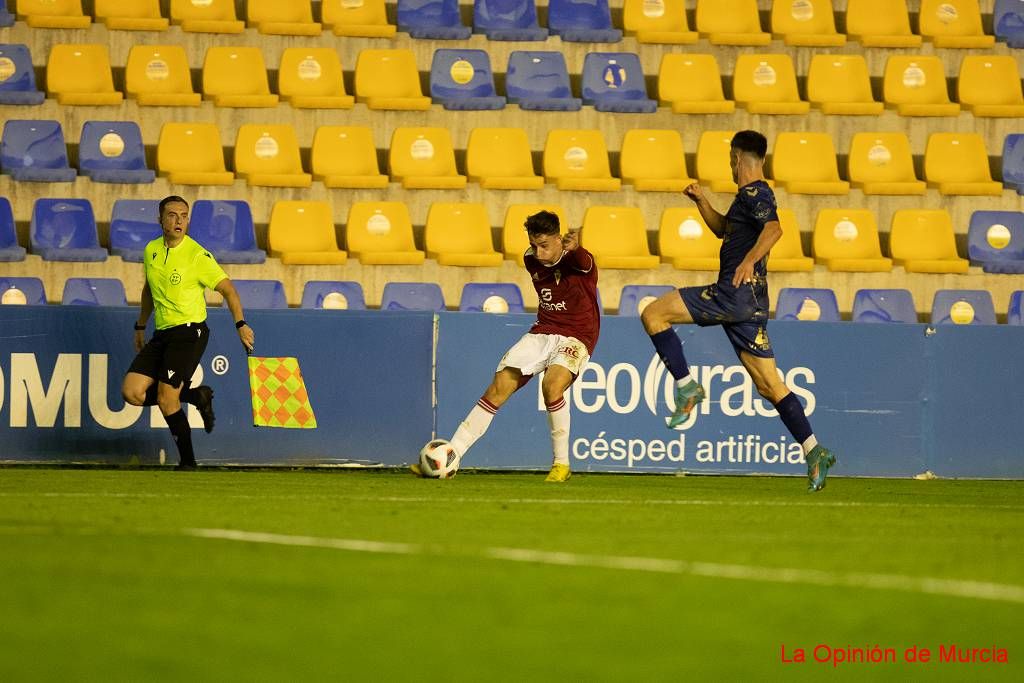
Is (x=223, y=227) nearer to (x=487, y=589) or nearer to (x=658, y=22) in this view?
(x=658, y=22)

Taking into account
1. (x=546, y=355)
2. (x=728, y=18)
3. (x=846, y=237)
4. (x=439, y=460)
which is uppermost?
(x=728, y=18)

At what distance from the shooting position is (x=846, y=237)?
48.8 ft

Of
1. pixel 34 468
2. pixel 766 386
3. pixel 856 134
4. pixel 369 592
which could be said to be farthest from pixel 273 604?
pixel 856 134

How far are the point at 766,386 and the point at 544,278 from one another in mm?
1730

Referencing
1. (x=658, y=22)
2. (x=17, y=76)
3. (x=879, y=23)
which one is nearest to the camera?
(x=17, y=76)

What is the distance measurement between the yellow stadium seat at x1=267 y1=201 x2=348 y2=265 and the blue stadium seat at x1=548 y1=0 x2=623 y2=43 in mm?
3638

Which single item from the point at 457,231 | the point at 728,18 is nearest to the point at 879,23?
the point at 728,18

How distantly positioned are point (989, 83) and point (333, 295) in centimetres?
741

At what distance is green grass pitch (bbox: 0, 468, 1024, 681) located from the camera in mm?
3355

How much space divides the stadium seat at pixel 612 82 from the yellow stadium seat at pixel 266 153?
3010mm

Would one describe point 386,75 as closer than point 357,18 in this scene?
Yes

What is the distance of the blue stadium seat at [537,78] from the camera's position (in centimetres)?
1572

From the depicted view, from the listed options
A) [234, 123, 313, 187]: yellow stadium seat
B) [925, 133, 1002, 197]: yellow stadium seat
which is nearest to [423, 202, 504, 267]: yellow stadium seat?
[234, 123, 313, 187]: yellow stadium seat

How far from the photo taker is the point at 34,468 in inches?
445
